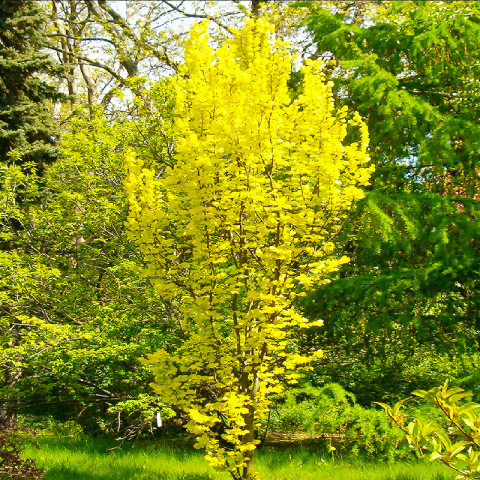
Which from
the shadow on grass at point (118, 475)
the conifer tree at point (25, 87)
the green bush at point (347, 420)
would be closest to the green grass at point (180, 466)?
the shadow on grass at point (118, 475)

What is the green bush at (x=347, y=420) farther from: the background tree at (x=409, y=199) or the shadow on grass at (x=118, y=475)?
the shadow on grass at (x=118, y=475)

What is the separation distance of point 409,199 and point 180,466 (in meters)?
3.76

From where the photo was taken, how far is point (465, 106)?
18.9 feet

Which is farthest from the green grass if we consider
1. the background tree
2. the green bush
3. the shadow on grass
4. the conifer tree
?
the conifer tree

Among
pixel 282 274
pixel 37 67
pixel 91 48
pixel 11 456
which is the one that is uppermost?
pixel 91 48

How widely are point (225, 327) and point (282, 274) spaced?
154cm

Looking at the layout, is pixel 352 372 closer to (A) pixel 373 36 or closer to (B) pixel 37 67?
(A) pixel 373 36

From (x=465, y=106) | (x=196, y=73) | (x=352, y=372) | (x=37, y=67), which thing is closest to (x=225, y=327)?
(x=352, y=372)

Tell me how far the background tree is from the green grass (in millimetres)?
1191

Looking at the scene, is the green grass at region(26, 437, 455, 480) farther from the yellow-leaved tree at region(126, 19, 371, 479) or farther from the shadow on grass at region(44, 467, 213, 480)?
the yellow-leaved tree at region(126, 19, 371, 479)

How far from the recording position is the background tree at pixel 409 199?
202 inches

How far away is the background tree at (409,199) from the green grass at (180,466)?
3.91ft

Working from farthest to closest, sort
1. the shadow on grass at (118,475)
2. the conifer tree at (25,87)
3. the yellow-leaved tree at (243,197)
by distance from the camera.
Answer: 1. the conifer tree at (25,87)
2. the shadow on grass at (118,475)
3. the yellow-leaved tree at (243,197)

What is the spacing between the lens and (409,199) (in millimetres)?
5277
